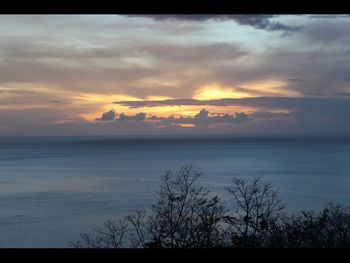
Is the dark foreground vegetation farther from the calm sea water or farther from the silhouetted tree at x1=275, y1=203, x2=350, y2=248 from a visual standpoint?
the calm sea water

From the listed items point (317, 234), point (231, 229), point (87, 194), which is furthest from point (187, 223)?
point (87, 194)

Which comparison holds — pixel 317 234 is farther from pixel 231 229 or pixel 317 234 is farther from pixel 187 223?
pixel 187 223

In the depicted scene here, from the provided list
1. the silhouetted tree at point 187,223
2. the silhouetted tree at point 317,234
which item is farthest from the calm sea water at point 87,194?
the silhouetted tree at point 317,234

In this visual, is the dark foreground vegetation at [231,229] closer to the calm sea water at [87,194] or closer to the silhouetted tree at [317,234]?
the silhouetted tree at [317,234]

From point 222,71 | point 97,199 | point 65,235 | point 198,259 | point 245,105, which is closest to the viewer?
point 198,259

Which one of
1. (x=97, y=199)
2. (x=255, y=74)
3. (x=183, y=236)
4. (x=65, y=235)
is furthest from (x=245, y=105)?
(x=183, y=236)

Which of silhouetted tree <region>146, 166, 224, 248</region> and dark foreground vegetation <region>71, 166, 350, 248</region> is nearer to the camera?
dark foreground vegetation <region>71, 166, 350, 248</region>

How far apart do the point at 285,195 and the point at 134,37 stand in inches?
684

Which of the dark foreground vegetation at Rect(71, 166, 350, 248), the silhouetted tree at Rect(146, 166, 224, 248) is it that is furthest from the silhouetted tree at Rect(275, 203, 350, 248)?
the silhouetted tree at Rect(146, 166, 224, 248)

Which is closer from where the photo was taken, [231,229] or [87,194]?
[231,229]

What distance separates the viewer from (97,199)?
1798cm

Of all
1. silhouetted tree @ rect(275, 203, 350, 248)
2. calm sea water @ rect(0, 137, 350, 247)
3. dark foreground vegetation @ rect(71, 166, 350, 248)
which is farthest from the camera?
calm sea water @ rect(0, 137, 350, 247)

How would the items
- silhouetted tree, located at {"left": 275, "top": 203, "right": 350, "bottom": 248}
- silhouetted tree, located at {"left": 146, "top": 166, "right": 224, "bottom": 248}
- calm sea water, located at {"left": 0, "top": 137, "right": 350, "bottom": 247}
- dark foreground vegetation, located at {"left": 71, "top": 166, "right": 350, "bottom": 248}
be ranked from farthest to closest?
calm sea water, located at {"left": 0, "top": 137, "right": 350, "bottom": 247}
silhouetted tree, located at {"left": 146, "top": 166, "right": 224, "bottom": 248}
dark foreground vegetation, located at {"left": 71, "top": 166, "right": 350, "bottom": 248}
silhouetted tree, located at {"left": 275, "top": 203, "right": 350, "bottom": 248}
